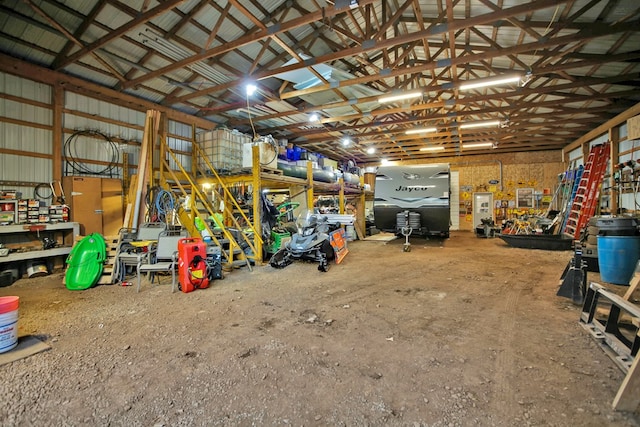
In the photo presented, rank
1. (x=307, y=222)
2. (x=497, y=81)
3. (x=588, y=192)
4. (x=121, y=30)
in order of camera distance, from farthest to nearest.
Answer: (x=588, y=192) < (x=307, y=222) < (x=497, y=81) < (x=121, y=30)

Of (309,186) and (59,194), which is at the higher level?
(309,186)

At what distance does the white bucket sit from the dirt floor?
24 centimetres

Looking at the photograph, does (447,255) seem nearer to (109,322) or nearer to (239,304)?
(239,304)

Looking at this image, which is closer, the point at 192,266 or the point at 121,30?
the point at 192,266

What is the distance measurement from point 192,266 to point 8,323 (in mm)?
1882

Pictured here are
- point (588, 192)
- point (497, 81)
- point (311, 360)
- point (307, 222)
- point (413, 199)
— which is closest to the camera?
point (311, 360)

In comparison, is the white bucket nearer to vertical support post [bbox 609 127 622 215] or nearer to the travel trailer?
the travel trailer

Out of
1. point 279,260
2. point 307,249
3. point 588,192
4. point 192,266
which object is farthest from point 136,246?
point 588,192

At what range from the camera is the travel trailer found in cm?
782

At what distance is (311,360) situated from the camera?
2.13 metres

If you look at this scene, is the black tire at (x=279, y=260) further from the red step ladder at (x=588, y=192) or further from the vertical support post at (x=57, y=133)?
the red step ladder at (x=588, y=192)

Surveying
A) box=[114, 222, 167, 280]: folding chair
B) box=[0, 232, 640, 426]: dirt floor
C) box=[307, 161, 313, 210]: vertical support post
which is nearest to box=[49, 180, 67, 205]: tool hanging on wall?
box=[114, 222, 167, 280]: folding chair

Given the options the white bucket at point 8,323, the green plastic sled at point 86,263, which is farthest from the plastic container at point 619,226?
the green plastic sled at point 86,263

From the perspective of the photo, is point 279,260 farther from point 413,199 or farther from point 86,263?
point 413,199
